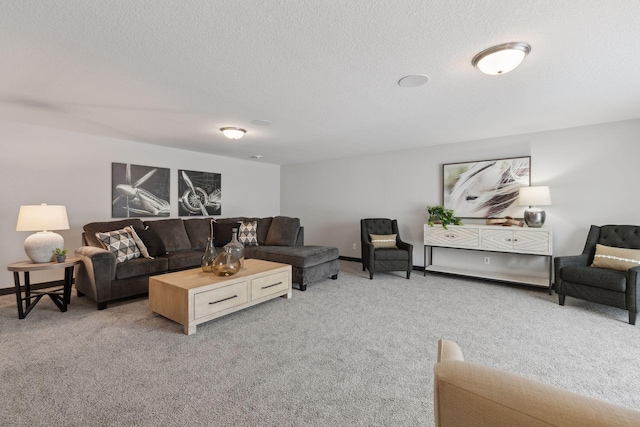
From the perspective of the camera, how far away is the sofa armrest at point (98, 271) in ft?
10.2

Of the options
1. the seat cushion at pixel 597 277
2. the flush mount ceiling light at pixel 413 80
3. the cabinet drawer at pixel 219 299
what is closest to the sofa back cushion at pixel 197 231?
the cabinet drawer at pixel 219 299

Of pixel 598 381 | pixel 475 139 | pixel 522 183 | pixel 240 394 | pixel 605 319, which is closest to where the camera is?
pixel 240 394

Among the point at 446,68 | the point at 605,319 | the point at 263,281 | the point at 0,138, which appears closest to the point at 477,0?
the point at 446,68

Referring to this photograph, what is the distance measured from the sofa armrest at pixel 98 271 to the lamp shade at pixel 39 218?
0.43 meters

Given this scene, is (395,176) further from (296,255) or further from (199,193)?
(199,193)

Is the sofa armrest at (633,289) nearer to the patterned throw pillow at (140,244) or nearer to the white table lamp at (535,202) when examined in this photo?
the white table lamp at (535,202)

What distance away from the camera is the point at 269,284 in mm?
3342

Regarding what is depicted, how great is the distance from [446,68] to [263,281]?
8.85 ft

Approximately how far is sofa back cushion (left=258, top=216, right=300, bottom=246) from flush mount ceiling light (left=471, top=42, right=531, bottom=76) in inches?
144

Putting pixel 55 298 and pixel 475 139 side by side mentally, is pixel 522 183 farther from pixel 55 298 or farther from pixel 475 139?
pixel 55 298

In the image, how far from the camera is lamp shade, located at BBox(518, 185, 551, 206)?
3822 millimetres

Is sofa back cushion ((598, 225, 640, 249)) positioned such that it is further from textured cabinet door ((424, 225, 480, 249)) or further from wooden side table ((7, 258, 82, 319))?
wooden side table ((7, 258, 82, 319))

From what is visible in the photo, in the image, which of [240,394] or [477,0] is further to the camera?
[240,394]

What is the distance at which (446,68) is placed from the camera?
2.26 meters
